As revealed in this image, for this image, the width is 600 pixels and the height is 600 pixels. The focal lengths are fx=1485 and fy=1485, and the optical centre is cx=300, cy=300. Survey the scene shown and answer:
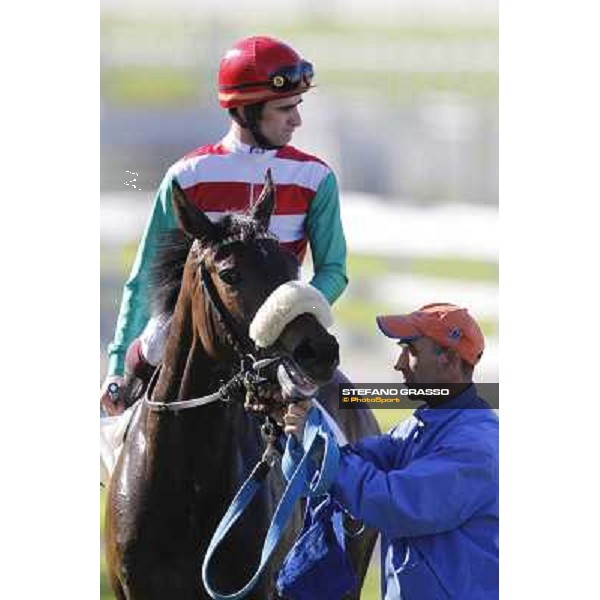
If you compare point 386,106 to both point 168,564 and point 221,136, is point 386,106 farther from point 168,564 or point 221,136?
point 168,564

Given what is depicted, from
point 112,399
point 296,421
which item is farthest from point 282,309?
point 112,399

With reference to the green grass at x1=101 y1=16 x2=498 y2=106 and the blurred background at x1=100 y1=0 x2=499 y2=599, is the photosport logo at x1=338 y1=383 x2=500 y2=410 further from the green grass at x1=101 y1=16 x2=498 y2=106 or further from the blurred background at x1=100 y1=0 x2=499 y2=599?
the green grass at x1=101 y1=16 x2=498 y2=106

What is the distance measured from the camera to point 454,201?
14.4 feet

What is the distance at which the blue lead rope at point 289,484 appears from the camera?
3.63m

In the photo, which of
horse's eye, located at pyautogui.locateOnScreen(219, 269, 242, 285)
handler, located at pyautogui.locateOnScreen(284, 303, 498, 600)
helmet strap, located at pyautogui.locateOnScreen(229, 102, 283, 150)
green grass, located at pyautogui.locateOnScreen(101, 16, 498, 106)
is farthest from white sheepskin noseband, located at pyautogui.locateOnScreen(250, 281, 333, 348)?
green grass, located at pyautogui.locateOnScreen(101, 16, 498, 106)

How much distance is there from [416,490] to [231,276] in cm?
77

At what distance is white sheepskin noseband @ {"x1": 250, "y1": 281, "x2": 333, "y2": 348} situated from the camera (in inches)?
150

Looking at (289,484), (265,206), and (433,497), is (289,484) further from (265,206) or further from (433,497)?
(265,206)

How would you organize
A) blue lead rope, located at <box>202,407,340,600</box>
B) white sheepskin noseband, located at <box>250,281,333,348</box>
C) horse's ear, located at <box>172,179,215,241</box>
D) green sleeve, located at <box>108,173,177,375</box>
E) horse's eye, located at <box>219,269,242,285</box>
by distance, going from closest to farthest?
blue lead rope, located at <box>202,407,340,600</box>
white sheepskin noseband, located at <box>250,281,333,348</box>
horse's eye, located at <box>219,269,242,285</box>
horse's ear, located at <box>172,179,215,241</box>
green sleeve, located at <box>108,173,177,375</box>

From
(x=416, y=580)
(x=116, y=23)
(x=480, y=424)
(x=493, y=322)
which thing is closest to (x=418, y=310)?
(x=493, y=322)

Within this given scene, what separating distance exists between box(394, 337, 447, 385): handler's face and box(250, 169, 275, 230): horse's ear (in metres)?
0.53

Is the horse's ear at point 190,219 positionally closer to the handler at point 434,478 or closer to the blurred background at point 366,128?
the blurred background at point 366,128

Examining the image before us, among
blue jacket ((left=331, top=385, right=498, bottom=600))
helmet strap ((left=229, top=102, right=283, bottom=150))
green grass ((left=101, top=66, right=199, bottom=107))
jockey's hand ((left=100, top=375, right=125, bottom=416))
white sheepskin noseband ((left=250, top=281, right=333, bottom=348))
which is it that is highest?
green grass ((left=101, top=66, right=199, bottom=107))

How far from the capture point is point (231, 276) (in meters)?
3.96
